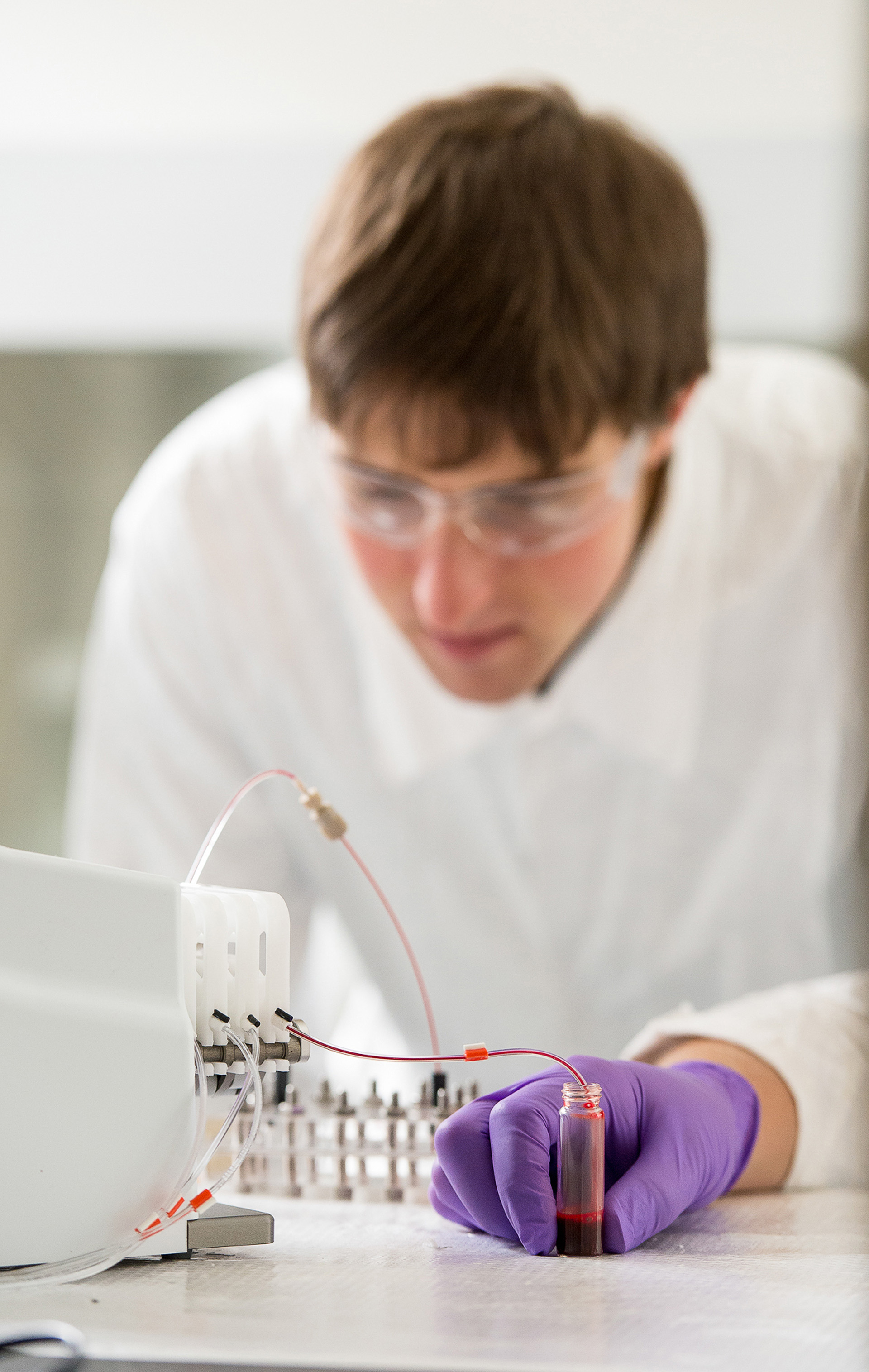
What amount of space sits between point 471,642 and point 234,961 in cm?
69

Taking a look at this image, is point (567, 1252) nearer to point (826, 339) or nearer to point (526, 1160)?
point (526, 1160)

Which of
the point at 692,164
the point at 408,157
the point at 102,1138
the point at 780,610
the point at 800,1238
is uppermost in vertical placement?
the point at 692,164

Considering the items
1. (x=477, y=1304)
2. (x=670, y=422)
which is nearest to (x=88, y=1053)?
(x=477, y=1304)

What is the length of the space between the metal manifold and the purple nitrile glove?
55mm

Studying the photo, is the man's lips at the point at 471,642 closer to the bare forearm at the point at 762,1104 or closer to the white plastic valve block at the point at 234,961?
the bare forearm at the point at 762,1104

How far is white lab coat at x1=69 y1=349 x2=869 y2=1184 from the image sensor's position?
1.58 meters

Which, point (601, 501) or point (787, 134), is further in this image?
point (787, 134)

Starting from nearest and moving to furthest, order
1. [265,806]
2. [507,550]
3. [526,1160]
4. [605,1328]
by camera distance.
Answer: [605,1328] < [526,1160] < [507,550] < [265,806]

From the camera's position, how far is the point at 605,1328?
509mm

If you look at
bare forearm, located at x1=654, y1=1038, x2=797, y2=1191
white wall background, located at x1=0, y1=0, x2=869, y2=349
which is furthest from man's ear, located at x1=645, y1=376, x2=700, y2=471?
white wall background, located at x1=0, y1=0, x2=869, y2=349

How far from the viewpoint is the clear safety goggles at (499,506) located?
1184 mm

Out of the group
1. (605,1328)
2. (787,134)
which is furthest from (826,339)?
(605,1328)

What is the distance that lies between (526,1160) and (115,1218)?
218 millimetres

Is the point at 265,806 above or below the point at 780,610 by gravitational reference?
below
